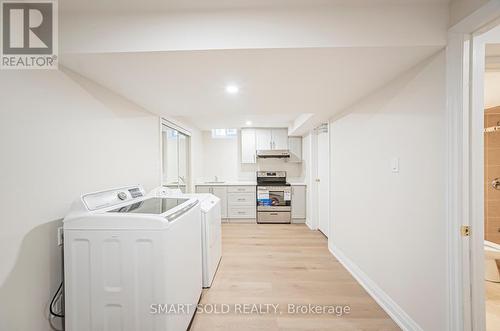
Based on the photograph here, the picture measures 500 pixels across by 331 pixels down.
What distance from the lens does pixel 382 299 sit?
196 cm

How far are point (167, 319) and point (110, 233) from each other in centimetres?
63

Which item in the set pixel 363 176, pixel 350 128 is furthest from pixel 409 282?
pixel 350 128

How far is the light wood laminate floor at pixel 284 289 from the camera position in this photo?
1781 millimetres

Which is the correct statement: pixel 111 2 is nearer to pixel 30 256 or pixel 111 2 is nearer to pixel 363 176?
pixel 30 256

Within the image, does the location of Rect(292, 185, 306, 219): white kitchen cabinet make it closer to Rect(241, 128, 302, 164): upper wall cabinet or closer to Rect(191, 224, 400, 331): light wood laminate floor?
Rect(241, 128, 302, 164): upper wall cabinet

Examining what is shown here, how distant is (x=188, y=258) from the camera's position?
1.68 meters

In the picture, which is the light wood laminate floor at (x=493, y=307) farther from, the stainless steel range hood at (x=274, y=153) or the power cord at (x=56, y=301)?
the stainless steel range hood at (x=274, y=153)

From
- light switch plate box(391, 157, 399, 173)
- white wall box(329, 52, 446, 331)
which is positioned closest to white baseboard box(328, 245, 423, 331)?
white wall box(329, 52, 446, 331)

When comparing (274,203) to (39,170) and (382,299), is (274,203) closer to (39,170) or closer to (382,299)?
(382,299)

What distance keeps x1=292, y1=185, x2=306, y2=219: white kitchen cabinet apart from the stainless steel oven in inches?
3.9

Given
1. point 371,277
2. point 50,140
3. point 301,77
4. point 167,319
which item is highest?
point 301,77

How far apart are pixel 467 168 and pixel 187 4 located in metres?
1.90

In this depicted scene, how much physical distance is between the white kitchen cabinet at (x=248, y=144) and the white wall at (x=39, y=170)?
3527 mm

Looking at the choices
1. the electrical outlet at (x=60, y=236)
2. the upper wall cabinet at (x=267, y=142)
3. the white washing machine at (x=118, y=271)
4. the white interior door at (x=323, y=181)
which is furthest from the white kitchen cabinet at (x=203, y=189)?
the white washing machine at (x=118, y=271)
